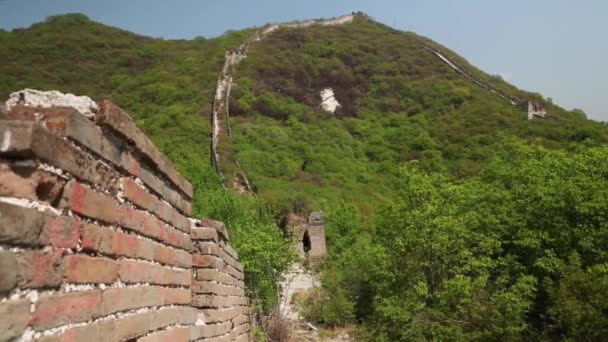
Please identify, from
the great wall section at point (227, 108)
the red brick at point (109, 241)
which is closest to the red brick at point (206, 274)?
the red brick at point (109, 241)

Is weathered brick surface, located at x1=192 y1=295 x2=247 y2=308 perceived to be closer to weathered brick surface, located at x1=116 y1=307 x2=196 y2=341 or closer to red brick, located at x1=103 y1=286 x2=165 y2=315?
weathered brick surface, located at x1=116 y1=307 x2=196 y2=341

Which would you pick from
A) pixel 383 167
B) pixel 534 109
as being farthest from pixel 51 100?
pixel 534 109

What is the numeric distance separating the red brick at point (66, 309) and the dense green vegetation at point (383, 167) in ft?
35.2

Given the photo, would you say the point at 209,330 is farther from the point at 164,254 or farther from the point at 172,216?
the point at 164,254

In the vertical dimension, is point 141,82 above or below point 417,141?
above

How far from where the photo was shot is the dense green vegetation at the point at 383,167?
42.2 feet

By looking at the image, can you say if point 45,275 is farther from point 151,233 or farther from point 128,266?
point 151,233

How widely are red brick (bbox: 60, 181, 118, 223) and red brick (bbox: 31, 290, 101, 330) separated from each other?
31 centimetres

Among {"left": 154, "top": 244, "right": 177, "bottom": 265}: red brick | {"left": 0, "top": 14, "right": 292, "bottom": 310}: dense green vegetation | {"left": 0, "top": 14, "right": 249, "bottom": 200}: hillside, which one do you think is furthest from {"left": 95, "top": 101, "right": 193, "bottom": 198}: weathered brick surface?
{"left": 0, "top": 14, "right": 249, "bottom": 200}: hillside

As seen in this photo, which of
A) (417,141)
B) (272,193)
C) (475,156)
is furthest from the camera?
(417,141)

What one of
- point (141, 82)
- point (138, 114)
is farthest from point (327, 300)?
point (141, 82)

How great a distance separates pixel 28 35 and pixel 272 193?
4526 cm

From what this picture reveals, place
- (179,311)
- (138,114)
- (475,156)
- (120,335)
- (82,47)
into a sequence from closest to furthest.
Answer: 1. (120,335)
2. (179,311)
3. (475,156)
4. (138,114)
5. (82,47)

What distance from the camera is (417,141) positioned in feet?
152
